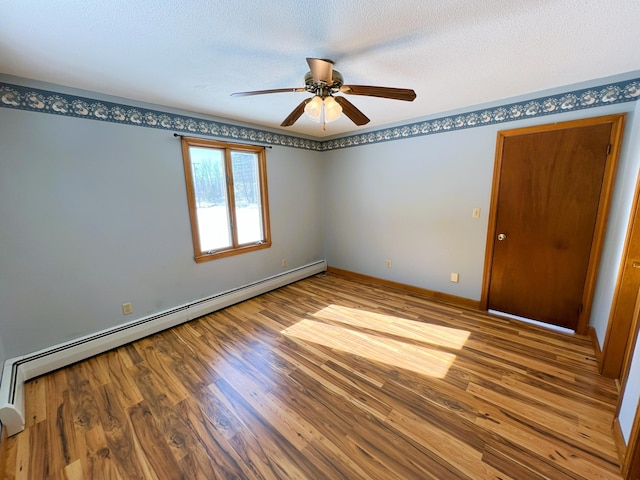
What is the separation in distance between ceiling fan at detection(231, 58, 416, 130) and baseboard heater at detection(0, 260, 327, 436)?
2.29 m

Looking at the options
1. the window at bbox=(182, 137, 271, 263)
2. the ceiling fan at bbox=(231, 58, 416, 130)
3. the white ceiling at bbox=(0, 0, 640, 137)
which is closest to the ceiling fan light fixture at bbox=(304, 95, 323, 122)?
the ceiling fan at bbox=(231, 58, 416, 130)

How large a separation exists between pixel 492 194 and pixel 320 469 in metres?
2.87

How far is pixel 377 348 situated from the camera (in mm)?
2338

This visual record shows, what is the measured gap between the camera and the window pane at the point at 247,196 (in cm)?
326

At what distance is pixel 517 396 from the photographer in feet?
5.75

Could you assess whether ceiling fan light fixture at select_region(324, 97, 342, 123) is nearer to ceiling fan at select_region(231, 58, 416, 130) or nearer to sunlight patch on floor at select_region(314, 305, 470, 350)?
ceiling fan at select_region(231, 58, 416, 130)

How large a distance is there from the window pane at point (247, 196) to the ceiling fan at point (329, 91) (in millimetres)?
1541

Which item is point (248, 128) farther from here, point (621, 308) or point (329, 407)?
point (621, 308)

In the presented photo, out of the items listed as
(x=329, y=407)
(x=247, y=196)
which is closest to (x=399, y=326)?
(x=329, y=407)

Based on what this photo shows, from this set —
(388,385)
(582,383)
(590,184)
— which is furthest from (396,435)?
(590,184)

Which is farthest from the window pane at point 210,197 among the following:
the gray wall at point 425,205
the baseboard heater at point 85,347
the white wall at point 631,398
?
the white wall at point 631,398

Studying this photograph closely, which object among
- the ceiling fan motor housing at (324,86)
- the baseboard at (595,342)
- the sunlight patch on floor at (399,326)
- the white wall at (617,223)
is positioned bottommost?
the sunlight patch on floor at (399,326)

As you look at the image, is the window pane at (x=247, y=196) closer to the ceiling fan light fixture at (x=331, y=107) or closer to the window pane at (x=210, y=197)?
the window pane at (x=210, y=197)

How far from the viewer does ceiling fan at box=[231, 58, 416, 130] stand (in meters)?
1.52
